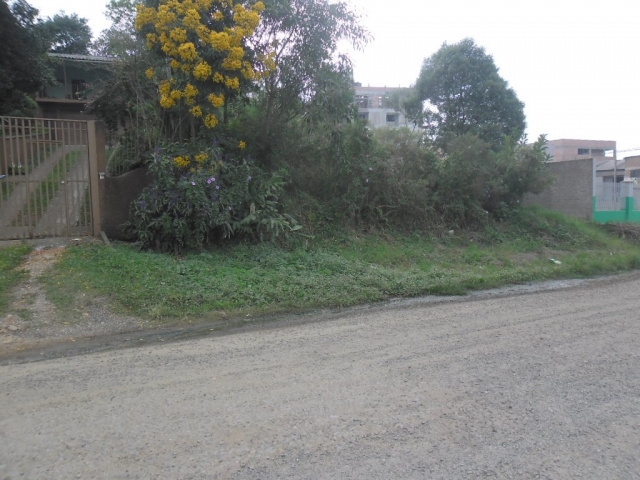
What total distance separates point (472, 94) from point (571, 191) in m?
5.19

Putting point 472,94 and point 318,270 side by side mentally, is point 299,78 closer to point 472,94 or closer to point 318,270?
point 318,270

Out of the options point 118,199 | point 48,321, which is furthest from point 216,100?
point 48,321

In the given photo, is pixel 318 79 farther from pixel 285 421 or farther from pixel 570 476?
pixel 570 476

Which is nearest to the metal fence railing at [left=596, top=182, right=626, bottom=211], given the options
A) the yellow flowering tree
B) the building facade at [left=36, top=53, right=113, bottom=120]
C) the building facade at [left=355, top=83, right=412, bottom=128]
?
the building facade at [left=355, top=83, right=412, bottom=128]

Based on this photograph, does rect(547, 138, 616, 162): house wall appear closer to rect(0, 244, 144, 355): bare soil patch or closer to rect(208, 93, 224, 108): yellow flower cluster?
rect(208, 93, 224, 108): yellow flower cluster

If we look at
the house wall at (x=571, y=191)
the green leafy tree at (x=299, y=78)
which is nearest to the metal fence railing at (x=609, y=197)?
the house wall at (x=571, y=191)

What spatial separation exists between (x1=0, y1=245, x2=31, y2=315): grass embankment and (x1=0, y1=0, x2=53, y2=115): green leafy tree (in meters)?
10.1

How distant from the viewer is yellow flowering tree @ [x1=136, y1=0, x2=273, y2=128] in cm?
971

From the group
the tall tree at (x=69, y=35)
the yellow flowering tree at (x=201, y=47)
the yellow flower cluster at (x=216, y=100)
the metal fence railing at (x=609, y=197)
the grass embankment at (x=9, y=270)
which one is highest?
the tall tree at (x=69, y=35)

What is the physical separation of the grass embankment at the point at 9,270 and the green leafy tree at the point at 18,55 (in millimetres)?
10055

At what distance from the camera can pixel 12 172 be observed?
930 centimetres

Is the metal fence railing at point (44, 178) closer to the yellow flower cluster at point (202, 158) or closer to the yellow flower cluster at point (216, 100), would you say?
the yellow flower cluster at point (202, 158)

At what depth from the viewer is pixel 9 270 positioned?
25.9ft

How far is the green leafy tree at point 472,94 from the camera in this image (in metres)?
19.2
